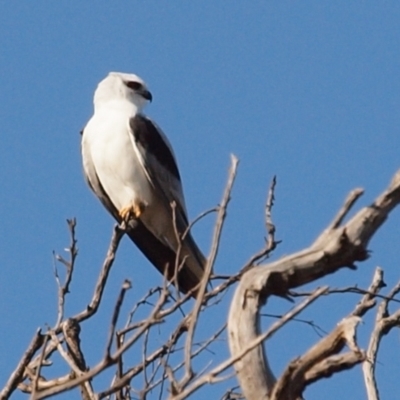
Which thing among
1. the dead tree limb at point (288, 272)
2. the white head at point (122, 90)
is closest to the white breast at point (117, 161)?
the white head at point (122, 90)

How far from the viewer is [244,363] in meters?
3.28

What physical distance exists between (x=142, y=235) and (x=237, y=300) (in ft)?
13.9

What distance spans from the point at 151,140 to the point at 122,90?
84 centimetres

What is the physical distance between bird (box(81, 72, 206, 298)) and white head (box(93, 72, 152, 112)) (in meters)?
0.31

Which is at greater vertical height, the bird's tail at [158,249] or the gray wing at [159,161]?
the gray wing at [159,161]

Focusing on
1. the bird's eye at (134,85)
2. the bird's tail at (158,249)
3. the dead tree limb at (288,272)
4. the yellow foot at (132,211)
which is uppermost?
the bird's eye at (134,85)

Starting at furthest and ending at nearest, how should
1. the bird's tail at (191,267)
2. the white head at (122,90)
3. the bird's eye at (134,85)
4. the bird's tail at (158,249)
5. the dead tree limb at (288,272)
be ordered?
the bird's eye at (134,85), the white head at (122,90), the bird's tail at (158,249), the bird's tail at (191,267), the dead tree limb at (288,272)

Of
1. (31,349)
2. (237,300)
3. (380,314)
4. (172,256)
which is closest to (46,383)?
(31,349)

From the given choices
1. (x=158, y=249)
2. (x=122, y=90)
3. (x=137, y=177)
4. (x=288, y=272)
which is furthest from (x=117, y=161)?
(x=288, y=272)

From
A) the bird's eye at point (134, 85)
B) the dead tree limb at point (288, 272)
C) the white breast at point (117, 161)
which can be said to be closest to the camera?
the dead tree limb at point (288, 272)

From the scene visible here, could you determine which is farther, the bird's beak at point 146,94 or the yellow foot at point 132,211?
the bird's beak at point 146,94

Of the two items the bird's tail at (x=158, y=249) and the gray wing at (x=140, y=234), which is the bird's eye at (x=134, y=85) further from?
the bird's tail at (x=158, y=249)

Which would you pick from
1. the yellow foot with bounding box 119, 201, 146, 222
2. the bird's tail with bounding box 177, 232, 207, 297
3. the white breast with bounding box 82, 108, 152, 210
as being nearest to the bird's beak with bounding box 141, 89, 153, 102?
the white breast with bounding box 82, 108, 152, 210

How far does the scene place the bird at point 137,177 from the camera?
7.40m
